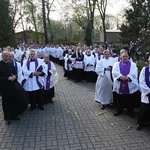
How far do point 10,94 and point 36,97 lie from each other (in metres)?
1.47

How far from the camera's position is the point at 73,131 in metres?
5.98

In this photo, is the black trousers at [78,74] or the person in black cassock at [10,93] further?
the black trousers at [78,74]

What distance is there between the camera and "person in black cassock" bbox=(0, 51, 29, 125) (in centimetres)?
640

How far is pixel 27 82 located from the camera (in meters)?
7.69

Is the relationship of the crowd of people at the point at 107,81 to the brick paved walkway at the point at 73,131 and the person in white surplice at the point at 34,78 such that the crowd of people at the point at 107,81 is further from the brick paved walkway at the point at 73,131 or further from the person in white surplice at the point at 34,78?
the brick paved walkway at the point at 73,131

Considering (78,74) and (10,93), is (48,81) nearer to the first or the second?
(10,93)

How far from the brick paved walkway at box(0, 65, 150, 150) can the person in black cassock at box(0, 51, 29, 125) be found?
299 millimetres

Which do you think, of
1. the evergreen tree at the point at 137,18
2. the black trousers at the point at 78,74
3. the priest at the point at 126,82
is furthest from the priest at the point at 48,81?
the evergreen tree at the point at 137,18

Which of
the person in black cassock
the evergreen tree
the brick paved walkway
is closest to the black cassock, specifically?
the person in black cassock

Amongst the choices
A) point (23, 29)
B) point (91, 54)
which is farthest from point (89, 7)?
point (91, 54)

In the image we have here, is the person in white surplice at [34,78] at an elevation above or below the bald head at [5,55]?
below

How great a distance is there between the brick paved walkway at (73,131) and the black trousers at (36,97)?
303 millimetres

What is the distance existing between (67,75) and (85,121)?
8.19 m

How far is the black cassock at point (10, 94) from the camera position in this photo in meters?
6.41
